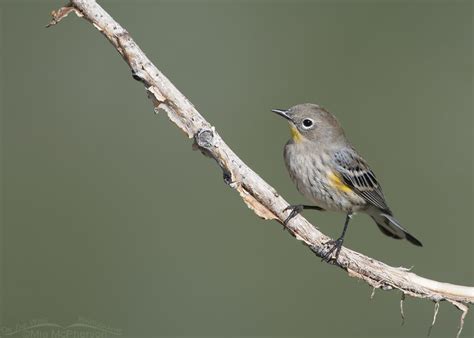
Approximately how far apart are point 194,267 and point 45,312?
194cm

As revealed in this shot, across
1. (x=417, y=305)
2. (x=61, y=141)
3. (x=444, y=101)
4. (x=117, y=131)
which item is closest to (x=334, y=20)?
(x=444, y=101)

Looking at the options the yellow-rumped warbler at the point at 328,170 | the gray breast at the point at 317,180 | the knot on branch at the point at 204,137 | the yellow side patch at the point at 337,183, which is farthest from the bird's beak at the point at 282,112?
the knot on branch at the point at 204,137

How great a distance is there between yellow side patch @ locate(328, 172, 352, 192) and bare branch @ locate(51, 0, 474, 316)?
1174mm

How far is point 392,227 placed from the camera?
651cm

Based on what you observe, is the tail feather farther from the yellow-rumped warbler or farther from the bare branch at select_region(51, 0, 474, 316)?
the bare branch at select_region(51, 0, 474, 316)

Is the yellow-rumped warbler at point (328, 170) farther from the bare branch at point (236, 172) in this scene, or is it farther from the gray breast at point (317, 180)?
the bare branch at point (236, 172)

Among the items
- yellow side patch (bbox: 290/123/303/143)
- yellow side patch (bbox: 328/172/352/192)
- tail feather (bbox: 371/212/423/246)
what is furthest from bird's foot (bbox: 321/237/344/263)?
yellow side patch (bbox: 290/123/303/143)

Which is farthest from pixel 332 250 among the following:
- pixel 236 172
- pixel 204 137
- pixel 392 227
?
pixel 392 227

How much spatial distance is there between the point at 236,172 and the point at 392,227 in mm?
2231

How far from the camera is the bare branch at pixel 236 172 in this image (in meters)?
4.64

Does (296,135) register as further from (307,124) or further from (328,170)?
(328,170)

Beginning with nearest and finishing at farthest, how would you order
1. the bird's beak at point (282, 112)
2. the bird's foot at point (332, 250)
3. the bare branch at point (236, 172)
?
the bare branch at point (236, 172) < the bird's foot at point (332, 250) < the bird's beak at point (282, 112)

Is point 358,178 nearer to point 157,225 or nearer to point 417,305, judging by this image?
point 417,305

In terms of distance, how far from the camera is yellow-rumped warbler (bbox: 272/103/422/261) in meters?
6.28
